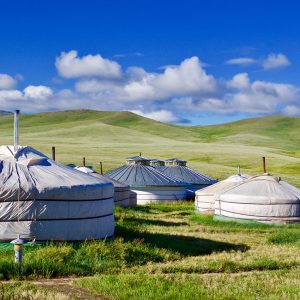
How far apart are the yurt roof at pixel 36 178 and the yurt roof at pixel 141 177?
1890 cm

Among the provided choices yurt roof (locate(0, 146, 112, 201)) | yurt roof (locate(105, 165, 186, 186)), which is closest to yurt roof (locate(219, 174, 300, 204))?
yurt roof (locate(0, 146, 112, 201))

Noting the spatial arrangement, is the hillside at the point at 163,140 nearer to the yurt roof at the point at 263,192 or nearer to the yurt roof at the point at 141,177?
the yurt roof at the point at 141,177

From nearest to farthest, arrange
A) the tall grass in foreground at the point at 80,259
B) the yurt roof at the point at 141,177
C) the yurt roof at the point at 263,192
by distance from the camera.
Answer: the tall grass in foreground at the point at 80,259
the yurt roof at the point at 263,192
the yurt roof at the point at 141,177

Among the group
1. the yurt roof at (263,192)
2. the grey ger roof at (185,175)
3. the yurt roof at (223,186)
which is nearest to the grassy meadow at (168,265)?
the yurt roof at (263,192)

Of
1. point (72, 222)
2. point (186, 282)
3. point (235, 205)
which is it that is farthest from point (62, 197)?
point (235, 205)

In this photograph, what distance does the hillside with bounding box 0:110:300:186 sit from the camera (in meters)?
66.8

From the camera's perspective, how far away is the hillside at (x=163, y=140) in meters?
66.8

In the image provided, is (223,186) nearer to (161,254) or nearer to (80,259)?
(161,254)

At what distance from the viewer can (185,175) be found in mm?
39625

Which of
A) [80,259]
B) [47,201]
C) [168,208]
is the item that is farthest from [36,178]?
[168,208]

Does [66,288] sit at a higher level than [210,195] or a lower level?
lower

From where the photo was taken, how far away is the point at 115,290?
8.88 meters

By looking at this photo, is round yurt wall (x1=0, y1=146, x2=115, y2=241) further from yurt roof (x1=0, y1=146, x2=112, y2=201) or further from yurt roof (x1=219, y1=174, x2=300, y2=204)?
yurt roof (x1=219, y1=174, x2=300, y2=204)

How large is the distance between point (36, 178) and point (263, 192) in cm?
1088
